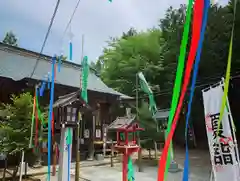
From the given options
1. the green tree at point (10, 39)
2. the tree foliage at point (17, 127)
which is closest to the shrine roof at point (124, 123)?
the tree foliage at point (17, 127)

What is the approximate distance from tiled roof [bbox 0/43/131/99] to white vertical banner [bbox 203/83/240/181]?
6254mm

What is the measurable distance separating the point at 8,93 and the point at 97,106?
13.3 ft

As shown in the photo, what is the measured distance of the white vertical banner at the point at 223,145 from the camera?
4.25 metres

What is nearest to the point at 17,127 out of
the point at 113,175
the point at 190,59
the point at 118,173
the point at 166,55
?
the point at 113,175

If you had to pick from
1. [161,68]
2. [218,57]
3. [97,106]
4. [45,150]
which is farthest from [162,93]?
[45,150]

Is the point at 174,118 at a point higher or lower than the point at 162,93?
lower

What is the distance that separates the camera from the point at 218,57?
1184cm

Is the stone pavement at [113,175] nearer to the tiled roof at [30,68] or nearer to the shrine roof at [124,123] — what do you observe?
the shrine roof at [124,123]

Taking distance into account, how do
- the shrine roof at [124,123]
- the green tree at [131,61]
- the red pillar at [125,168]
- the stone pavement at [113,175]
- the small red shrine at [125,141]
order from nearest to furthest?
the red pillar at [125,168] → the small red shrine at [125,141] → the shrine roof at [124,123] → the stone pavement at [113,175] → the green tree at [131,61]

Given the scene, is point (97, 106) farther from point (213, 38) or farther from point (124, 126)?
point (213, 38)

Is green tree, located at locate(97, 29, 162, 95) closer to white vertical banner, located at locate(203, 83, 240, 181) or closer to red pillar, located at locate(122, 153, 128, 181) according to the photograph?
white vertical banner, located at locate(203, 83, 240, 181)

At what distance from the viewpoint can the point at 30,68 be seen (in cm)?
1033

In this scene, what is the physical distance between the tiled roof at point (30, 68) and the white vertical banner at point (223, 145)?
625cm

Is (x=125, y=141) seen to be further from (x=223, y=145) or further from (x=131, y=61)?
(x=131, y=61)
